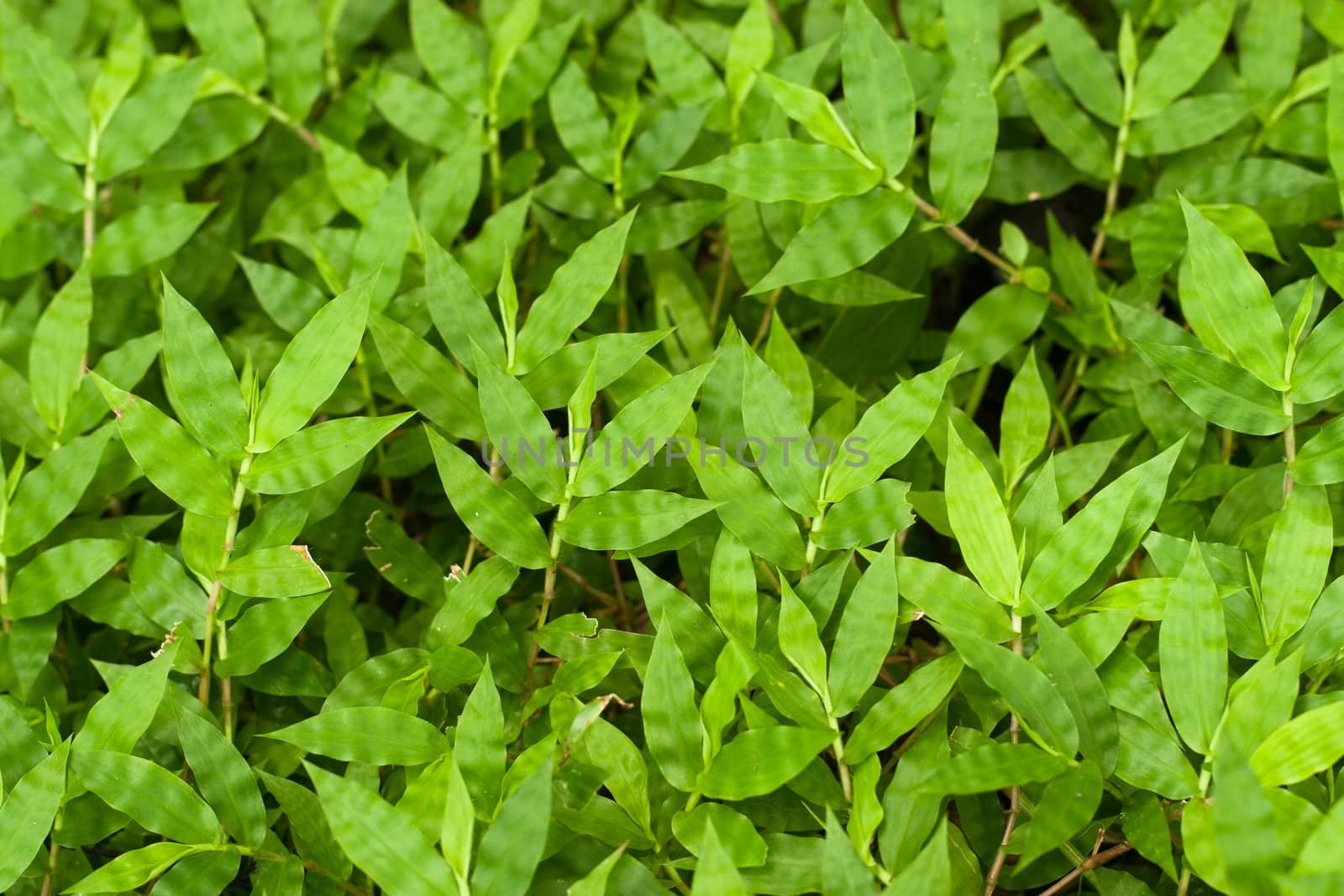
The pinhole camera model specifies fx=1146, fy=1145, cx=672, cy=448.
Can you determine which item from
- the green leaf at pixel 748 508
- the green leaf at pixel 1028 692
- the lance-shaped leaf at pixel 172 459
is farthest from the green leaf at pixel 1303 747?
the lance-shaped leaf at pixel 172 459

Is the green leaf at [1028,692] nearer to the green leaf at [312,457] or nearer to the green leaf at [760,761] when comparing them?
the green leaf at [760,761]

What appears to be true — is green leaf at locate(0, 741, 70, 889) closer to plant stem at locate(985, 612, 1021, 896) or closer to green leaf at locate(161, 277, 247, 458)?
green leaf at locate(161, 277, 247, 458)

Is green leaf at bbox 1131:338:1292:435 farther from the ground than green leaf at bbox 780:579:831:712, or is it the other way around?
green leaf at bbox 1131:338:1292:435

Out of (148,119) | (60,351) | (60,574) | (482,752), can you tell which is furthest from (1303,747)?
(148,119)

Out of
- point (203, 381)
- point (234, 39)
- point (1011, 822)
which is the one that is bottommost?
point (1011, 822)

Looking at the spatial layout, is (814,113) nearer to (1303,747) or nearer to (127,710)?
(1303,747)

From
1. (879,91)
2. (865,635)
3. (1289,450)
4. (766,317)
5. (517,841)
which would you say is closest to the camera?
(517,841)

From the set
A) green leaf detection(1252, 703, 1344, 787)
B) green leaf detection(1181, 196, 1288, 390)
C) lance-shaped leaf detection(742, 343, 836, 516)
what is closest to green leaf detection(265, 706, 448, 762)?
lance-shaped leaf detection(742, 343, 836, 516)
